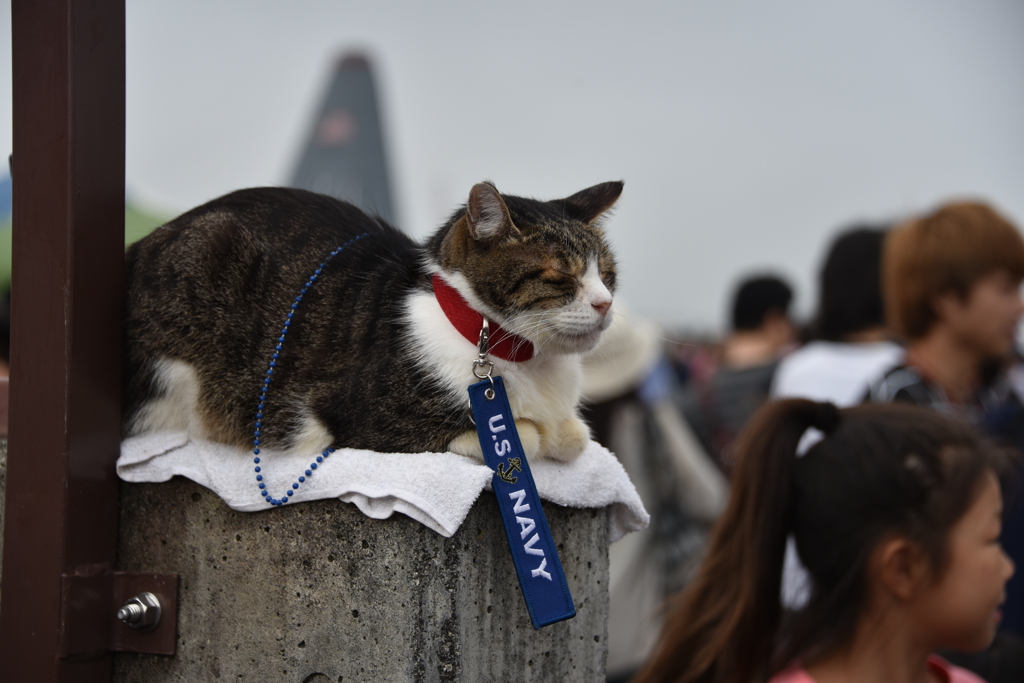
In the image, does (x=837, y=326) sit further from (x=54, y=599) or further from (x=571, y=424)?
(x=54, y=599)

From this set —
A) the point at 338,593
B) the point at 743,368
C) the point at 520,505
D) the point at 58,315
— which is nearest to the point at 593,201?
the point at 520,505

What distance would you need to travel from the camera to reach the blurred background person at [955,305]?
2.71m

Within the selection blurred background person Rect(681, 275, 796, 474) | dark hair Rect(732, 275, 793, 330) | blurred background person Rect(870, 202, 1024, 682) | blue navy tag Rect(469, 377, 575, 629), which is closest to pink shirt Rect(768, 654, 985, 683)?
blurred background person Rect(870, 202, 1024, 682)

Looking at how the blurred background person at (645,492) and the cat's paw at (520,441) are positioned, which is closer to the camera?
the cat's paw at (520,441)

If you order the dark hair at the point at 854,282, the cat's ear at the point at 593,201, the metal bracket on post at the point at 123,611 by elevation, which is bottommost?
the metal bracket on post at the point at 123,611

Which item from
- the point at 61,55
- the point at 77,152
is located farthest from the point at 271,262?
the point at 61,55

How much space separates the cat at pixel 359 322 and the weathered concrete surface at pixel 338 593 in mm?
143

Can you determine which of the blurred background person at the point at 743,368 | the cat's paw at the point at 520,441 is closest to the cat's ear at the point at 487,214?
the cat's paw at the point at 520,441

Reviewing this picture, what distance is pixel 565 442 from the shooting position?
1485mm

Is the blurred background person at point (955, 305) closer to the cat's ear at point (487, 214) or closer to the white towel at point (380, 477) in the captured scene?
the white towel at point (380, 477)

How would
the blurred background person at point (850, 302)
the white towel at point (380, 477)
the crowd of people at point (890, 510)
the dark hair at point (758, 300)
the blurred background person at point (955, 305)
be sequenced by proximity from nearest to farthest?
the white towel at point (380, 477) < the crowd of people at point (890, 510) < the blurred background person at point (955, 305) < the blurred background person at point (850, 302) < the dark hair at point (758, 300)

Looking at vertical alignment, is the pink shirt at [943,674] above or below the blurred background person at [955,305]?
below

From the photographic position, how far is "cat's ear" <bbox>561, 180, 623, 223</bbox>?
1.64m

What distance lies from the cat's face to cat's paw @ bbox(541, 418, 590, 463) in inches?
5.6
